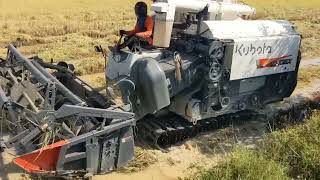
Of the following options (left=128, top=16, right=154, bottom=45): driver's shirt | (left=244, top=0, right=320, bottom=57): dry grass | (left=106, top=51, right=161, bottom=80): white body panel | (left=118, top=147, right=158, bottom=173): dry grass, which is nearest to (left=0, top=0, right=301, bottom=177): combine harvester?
(left=106, top=51, right=161, bottom=80): white body panel

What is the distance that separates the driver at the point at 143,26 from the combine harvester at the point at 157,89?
151 mm

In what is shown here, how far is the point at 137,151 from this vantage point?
8.08m

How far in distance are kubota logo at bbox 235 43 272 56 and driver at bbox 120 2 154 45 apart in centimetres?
160

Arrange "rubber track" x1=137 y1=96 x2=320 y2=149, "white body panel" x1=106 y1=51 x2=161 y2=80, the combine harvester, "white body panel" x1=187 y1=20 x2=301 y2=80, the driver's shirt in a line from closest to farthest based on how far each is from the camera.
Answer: the combine harvester
"white body panel" x1=106 y1=51 x2=161 y2=80
"rubber track" x1=137 y1=96 x2=320 y2=149
the driver's shirt
"white body panel" x1=187 y1=20 x2=301 y2=80

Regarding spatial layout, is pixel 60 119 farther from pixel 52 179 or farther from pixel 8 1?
pixel 8 1

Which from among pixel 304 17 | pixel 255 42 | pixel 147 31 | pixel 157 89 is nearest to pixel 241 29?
pixel 255 42

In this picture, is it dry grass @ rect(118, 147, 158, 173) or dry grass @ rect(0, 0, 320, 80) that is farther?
dry grass @ rect(0, 0, 320, 80)

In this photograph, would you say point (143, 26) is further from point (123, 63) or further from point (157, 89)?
point (157, 89)

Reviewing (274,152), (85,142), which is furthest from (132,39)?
(274,152)

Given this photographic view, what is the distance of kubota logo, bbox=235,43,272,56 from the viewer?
877 centimetres

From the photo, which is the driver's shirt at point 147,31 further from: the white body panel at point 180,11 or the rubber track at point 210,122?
the rubber track at point 210,122

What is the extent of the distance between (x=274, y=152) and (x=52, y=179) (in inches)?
133

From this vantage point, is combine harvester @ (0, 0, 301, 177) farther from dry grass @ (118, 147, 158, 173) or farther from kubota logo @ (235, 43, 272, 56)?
dry grass @ (118, 147, 158, 173)

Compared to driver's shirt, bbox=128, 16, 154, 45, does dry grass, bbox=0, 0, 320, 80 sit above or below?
below
